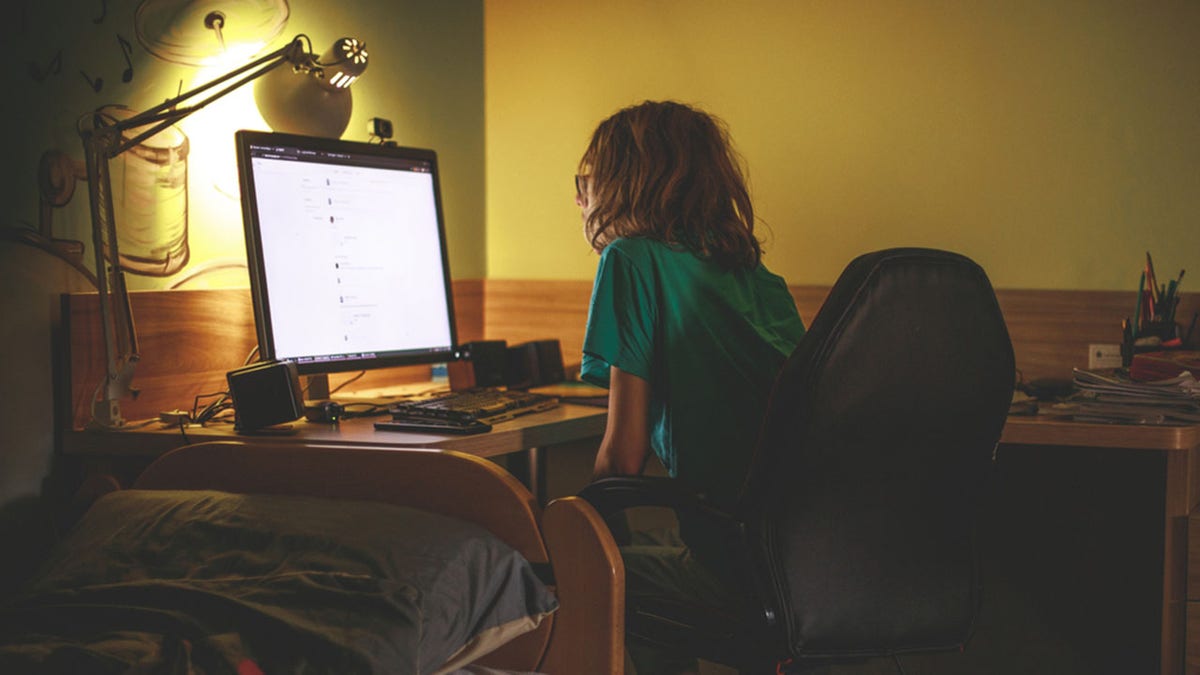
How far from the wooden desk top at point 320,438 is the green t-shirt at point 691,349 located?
225 millimetres

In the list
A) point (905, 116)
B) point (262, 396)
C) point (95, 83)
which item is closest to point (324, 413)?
point (262, 396)

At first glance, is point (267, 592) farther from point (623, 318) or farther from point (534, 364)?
point (534, 364)

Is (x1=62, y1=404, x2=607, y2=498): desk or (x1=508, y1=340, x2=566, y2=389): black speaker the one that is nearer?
(x1=62, y1=404, x2=607, y2=498): desk

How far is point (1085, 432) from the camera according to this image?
71.2 inches

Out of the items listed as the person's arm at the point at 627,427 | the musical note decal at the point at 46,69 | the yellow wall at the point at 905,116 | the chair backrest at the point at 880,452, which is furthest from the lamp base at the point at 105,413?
the yellow wall at the point at 905,116

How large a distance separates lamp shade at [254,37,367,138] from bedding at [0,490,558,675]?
93 cm

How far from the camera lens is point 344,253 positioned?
1977 millimetres

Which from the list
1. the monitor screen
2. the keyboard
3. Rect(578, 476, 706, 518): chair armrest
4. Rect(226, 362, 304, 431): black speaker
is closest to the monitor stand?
the monitor screen

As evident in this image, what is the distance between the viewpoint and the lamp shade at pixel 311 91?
197 centimetres

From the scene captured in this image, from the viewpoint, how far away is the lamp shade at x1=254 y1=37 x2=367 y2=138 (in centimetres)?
197

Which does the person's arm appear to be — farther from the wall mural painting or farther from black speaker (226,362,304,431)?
the wall mural painting

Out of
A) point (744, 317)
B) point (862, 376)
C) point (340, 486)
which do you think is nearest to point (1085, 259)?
point (744, 317)

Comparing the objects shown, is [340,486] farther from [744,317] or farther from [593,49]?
[593,49]

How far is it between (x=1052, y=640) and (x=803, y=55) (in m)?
1.44
